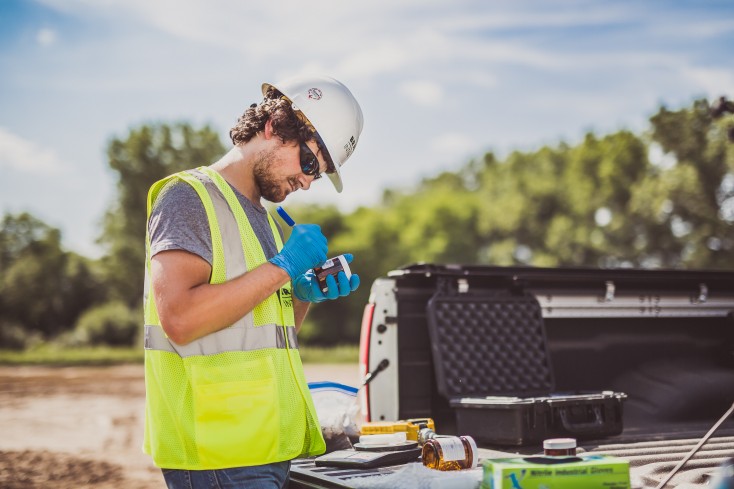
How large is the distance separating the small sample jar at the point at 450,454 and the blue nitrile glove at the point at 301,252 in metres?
0.82

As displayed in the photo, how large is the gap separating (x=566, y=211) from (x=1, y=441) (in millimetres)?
41153

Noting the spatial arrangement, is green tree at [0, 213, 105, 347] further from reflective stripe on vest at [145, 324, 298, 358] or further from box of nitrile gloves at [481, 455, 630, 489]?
box of nitrile gloves at [481, 455, 630, 489]

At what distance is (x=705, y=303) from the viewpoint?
15.9 ft

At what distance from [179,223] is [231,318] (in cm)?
35

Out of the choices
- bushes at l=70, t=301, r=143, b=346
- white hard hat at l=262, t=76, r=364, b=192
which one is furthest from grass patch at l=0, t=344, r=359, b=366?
white hard hat at l=262, t=76, r=364, b=192

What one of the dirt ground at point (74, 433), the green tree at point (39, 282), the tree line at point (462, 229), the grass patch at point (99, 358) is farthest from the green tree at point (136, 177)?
the dirt ground at point (74, 433)

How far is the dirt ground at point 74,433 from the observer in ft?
27.8

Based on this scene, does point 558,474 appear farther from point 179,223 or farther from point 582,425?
point 582,425

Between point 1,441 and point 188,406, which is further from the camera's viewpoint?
point 1,441

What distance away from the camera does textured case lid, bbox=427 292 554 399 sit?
4164mm

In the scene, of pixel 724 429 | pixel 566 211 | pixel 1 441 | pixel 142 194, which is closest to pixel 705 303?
pixel 724 429

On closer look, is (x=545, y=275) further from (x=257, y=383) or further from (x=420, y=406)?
(x=257, y=383)

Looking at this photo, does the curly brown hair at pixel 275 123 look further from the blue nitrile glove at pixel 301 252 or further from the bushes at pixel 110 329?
the bushes at pixel 110 329

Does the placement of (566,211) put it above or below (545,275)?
above
